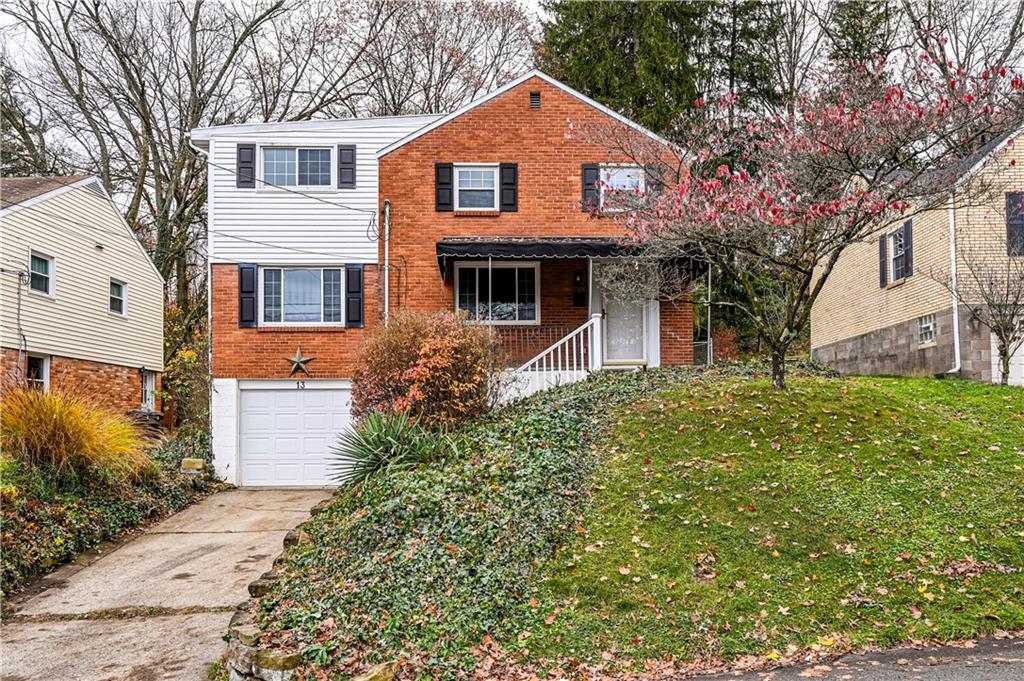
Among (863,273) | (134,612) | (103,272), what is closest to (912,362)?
(863,273)

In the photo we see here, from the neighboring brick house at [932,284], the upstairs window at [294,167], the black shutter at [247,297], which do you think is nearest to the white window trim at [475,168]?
the upstairs window at [294,167]

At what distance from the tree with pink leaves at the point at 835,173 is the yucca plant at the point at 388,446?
13.6ft

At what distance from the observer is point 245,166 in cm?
1681

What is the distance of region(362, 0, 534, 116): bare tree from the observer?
26719 millimetres

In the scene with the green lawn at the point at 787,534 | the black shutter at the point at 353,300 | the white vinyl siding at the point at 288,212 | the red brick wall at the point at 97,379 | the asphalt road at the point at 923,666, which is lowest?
the asphalt road at the point at 923,666

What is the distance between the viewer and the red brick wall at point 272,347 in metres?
16.5

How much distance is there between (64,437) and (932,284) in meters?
16.4

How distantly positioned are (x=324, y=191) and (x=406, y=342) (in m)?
6.62

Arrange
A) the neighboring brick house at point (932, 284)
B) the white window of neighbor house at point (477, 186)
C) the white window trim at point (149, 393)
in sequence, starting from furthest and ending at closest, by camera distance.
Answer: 1. the white window trim at point (149, 393)
2. the white window of neighbor house at point (477, 186)
3. the neighboring brick house at point (932, 284)

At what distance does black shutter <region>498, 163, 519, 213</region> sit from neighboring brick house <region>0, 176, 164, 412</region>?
8607 mm

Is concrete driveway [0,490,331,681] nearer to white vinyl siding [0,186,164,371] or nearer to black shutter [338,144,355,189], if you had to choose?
black shutter [338,144,355,189]

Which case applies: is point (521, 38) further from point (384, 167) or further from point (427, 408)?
point (427, 408)

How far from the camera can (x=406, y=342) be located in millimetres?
11430

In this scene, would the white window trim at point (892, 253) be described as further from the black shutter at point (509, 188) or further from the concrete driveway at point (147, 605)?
the concrete driveway at point (147, 605)
